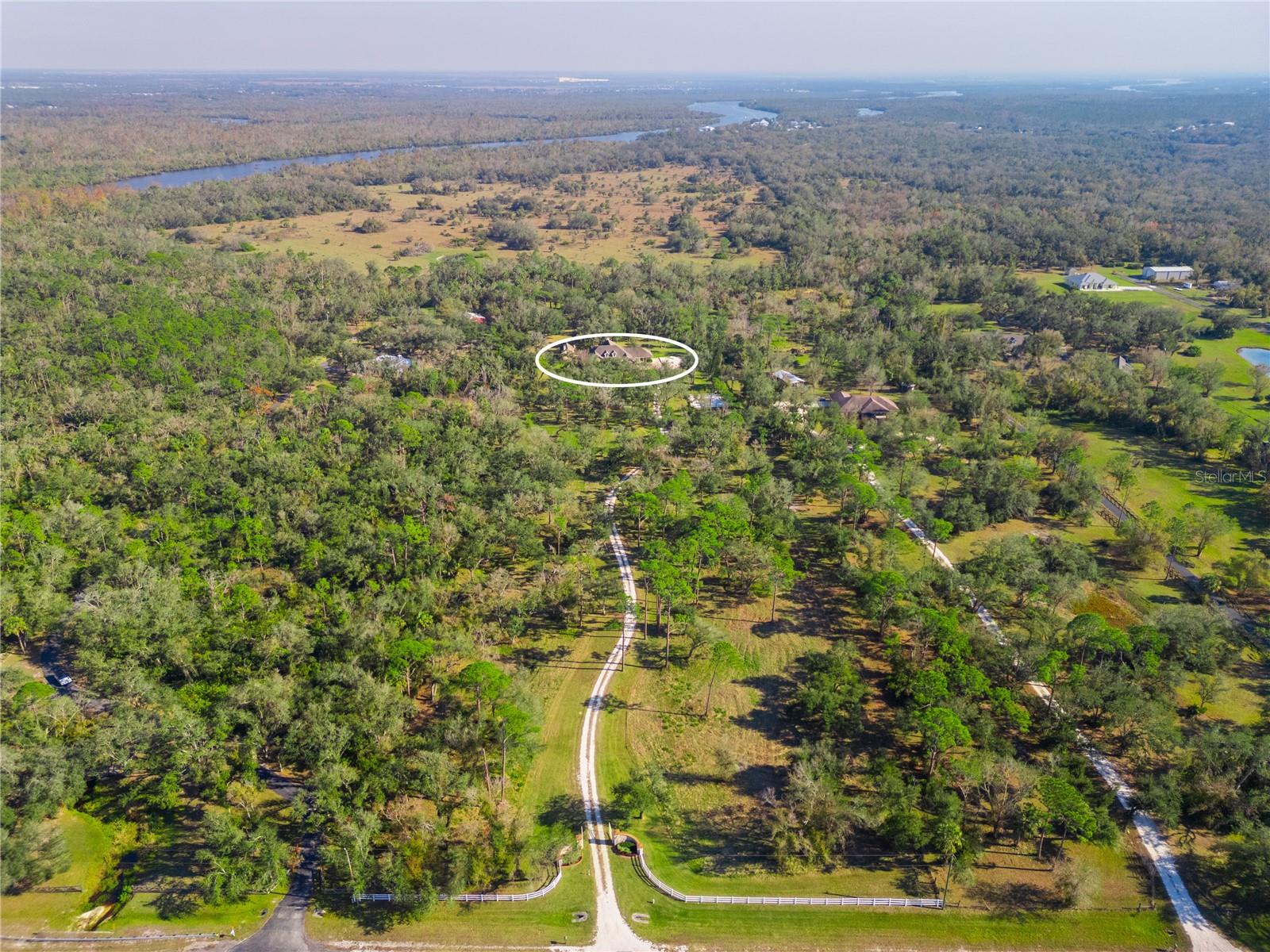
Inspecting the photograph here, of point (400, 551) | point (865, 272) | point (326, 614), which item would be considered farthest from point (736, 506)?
point (865, 272)

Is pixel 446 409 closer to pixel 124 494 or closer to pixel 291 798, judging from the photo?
pixel 124 494

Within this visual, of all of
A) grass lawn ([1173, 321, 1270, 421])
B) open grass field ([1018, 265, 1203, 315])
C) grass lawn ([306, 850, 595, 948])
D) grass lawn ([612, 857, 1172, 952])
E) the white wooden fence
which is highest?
open grass field ([1018, 265, 1203, 315])

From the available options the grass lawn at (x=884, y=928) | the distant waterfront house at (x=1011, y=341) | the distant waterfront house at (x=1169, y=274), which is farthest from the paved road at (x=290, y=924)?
the distant waterfront house at (x=1169, y=274)

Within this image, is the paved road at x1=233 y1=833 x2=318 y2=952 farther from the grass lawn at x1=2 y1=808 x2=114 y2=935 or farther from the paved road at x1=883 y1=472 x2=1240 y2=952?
the paved road at x1=883 y1=472 x2=1240 y2=952

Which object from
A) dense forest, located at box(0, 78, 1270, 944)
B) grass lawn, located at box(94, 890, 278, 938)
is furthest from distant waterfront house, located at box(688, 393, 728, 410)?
grass lawn, located at box(94, 890, 278, 938)

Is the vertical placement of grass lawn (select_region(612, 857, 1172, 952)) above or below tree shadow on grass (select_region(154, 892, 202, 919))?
below

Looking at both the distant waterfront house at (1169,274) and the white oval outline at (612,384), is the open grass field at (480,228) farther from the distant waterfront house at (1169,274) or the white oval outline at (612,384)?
the distant waterfront house at (1169,274)

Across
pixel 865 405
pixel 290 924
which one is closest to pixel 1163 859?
pixel 290 924
